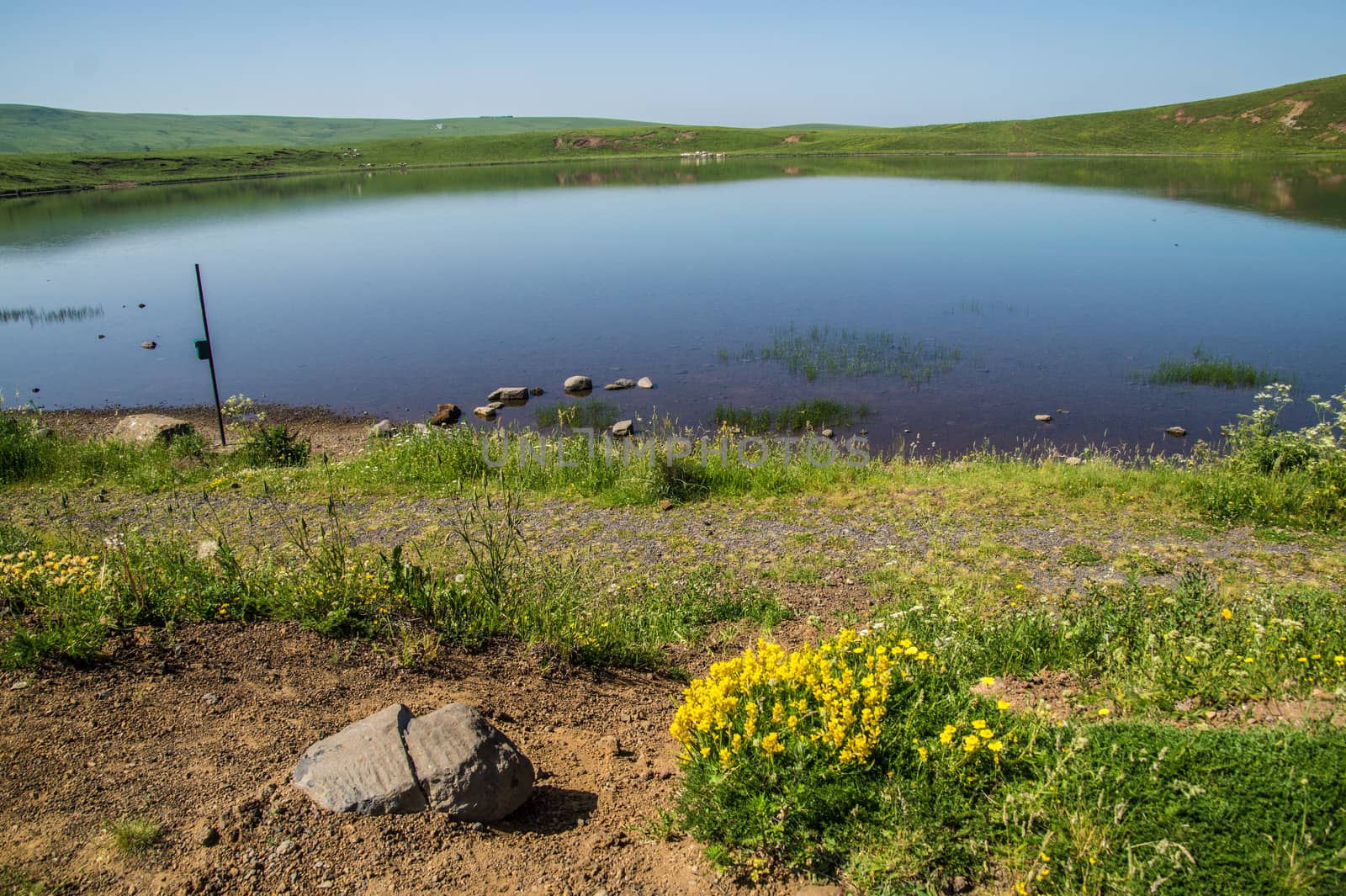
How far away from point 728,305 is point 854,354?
8.35 m

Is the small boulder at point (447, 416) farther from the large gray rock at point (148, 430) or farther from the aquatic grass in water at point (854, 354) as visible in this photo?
the aquatic grass in water at point (854, 354)

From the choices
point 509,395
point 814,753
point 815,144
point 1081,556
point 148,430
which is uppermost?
point 815,144

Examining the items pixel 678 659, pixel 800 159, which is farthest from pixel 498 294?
pixel 800 159

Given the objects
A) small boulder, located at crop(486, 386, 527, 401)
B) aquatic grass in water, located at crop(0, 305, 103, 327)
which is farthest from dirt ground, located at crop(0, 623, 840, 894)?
aquatic grass in water, located at crop(0, 305, 103, 327)

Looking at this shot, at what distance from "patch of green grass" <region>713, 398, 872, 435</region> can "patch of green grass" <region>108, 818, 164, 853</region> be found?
16410 millimetres

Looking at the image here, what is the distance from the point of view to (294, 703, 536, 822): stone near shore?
423 cm

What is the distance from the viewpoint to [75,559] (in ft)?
21.5

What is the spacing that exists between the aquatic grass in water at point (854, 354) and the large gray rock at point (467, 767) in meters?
20.1

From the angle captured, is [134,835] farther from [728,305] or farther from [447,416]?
[728,305]

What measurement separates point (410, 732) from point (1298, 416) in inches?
889

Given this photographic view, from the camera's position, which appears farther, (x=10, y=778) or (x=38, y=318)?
(x=38, y=318)

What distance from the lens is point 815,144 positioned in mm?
155125

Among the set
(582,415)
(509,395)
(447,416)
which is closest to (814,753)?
(582,415)

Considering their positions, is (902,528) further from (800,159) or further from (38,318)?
(800,159)
